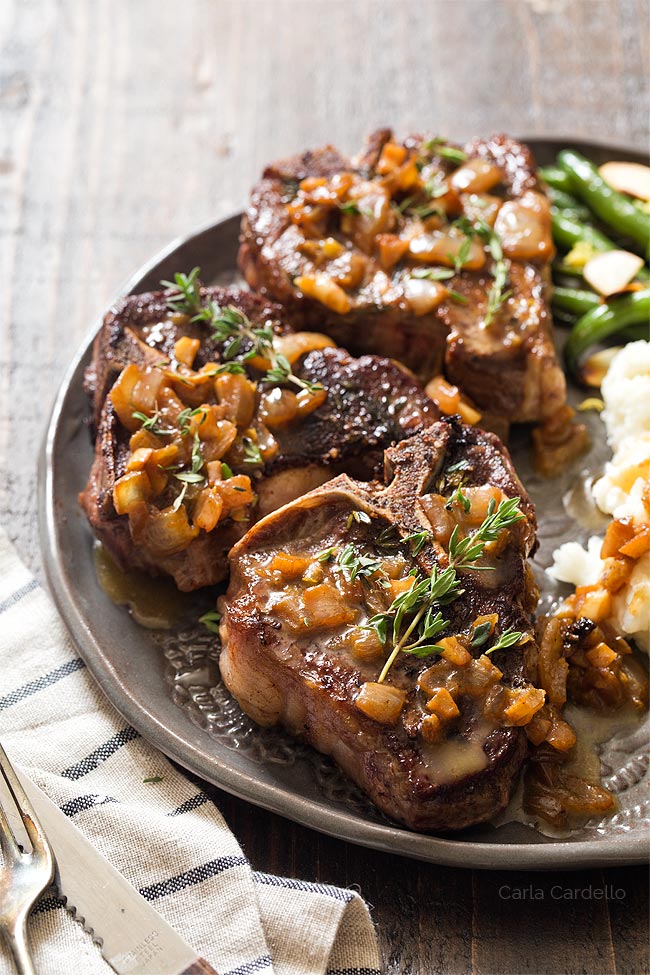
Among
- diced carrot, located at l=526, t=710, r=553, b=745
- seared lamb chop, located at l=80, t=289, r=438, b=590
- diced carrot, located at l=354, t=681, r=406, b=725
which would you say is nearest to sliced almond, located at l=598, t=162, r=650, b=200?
seared lamb chop, located at l=80, t=289, r=438, b=590

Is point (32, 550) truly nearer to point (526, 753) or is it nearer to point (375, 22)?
point (526, 753)

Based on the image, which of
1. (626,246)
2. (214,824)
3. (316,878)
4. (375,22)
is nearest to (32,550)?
(214,824)

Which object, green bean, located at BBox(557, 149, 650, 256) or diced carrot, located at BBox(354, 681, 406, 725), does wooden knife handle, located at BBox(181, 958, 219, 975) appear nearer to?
diced carrot, located at BBox(354, 681, 406, 725)

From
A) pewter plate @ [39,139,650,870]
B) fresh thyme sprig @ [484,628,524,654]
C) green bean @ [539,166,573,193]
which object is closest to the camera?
pewter plate @ [39,139,650,870]

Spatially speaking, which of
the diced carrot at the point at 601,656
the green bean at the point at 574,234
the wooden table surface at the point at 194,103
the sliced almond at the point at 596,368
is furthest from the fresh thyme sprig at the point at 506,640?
the green bean at the point at 574,234

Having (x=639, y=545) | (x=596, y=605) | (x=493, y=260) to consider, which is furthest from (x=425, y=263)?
(x=596, y=605)

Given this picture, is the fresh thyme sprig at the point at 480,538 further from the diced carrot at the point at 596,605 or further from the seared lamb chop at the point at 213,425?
the seared lamb chop at the point at 213,425
